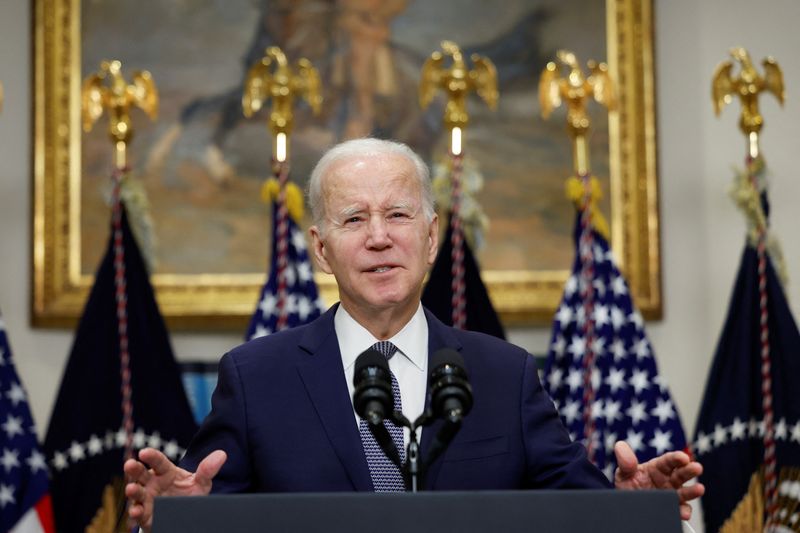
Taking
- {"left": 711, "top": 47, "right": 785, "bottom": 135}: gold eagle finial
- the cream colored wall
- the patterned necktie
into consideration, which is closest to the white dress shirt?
the patterned necktie

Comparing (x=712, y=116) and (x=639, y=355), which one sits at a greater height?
(x=712, y=116)

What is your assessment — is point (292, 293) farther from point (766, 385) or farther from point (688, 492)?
point (688, 492)

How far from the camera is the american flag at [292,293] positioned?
6391 millimetres

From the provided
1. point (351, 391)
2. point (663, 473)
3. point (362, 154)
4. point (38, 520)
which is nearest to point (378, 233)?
point (362, 154)

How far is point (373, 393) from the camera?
231cm

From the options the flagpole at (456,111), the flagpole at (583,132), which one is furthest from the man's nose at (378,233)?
the flagpole at (583,132)

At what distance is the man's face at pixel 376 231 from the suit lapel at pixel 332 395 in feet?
0.44

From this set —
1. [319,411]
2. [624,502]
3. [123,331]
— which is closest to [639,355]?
[123,331]

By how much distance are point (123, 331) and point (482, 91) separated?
2346 mm

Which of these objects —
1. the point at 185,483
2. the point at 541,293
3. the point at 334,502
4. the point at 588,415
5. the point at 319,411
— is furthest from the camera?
the point at 541,293

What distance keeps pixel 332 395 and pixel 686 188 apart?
4640 mm

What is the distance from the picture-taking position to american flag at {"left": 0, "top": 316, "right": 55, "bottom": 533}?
6109mm

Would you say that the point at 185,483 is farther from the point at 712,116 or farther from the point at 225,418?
the point at 712,116

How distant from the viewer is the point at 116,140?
650cm
